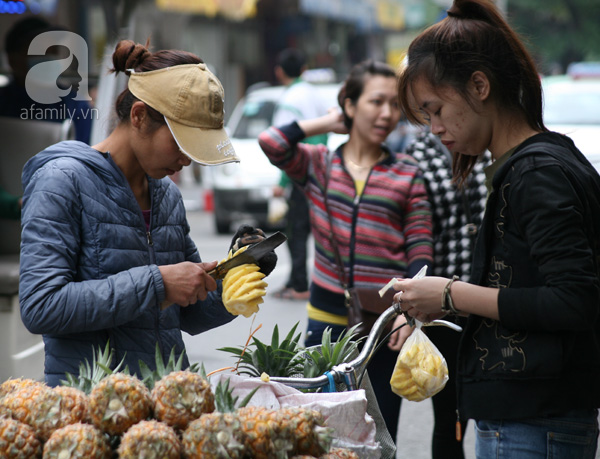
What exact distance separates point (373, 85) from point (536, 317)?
2.16 m

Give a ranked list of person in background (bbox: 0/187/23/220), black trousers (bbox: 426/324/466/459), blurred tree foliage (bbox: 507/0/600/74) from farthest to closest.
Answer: blurred tree foliage (bbox: 507/0/600/74) → person in background (bbox: 0/187/23/220) → black trousers (bbox: 426/324/466/459)

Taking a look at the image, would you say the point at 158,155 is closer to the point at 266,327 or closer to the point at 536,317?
the point at 536,317

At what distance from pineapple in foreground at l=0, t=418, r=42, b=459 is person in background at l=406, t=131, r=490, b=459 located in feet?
6.90

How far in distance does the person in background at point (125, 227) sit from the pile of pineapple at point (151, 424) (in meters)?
0.47

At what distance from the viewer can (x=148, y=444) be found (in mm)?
1626

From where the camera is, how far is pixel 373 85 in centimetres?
388

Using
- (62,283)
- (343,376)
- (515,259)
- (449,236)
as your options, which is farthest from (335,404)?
(449,236)

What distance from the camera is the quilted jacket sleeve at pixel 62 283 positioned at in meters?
2.23

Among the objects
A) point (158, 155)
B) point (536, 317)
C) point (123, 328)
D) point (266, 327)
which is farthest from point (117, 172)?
point (266, 327)

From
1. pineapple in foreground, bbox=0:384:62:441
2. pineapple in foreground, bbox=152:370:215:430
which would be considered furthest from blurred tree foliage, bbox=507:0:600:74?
pineapple in foreground, bbox=0:384:62:441

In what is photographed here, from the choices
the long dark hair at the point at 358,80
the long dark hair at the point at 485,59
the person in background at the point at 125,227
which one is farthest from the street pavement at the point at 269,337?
the long dark hair at the point at 358,80

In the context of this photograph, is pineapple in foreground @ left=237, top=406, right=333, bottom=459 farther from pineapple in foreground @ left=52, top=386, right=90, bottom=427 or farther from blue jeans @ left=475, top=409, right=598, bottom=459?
blue jeans @ left=475, top=409, right=598, bottom=459

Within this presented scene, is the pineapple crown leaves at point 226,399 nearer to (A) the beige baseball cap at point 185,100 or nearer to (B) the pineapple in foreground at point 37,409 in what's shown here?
(B) the pineapple in foreground at point 37,409

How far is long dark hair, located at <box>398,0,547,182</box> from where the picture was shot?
7.00ft
